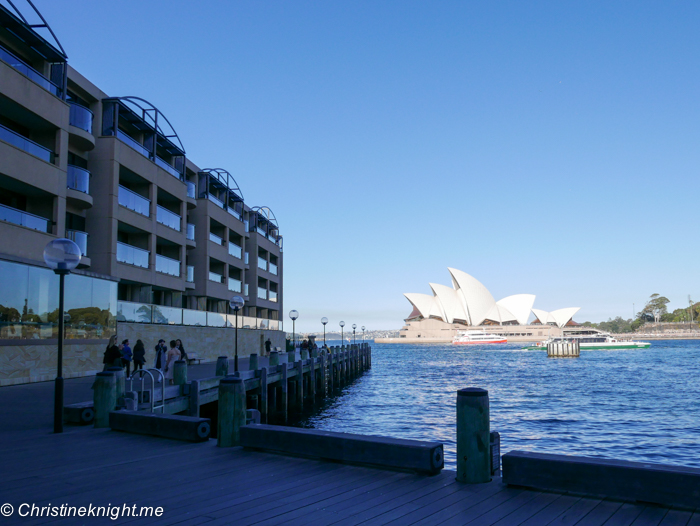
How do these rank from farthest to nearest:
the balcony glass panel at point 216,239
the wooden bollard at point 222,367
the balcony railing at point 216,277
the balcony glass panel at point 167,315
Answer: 1. the balcony glass panel at point 216,239
2. the balcony railing at point 216,277
3. the balcony glass panel at point 167,315
4. the wooden bollard at point 222,367

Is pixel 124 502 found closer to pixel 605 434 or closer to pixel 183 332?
pixel 605 434

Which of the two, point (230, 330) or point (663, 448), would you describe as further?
point (230, 330)

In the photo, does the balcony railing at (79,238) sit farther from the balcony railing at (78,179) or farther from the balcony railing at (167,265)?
the balcony railing at (167,265)

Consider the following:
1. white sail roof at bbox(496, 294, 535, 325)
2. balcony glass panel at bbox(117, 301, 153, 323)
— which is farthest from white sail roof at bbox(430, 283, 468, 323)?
balcony glass panel at bbox(117, 301, 153, 323)

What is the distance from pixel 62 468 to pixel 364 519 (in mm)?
3950

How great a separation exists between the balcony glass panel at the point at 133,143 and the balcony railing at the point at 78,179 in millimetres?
3707

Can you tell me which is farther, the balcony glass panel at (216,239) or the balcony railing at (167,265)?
the balcony glass panel at (216,239)

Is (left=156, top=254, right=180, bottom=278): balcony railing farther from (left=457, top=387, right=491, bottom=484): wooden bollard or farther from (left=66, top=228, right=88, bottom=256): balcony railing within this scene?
(left=457, top=387, right=491, bottom=484): wooden bollard

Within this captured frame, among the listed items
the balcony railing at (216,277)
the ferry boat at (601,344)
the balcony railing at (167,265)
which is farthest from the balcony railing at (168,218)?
the ferry boat at (601,344)

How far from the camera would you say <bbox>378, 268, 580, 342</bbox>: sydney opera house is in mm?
133250

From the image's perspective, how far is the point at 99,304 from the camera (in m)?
23.0

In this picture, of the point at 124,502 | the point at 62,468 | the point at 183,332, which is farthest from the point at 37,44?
the point at 124,502

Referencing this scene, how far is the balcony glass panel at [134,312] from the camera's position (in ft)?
83.5

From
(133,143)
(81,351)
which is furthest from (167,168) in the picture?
(81,351)
